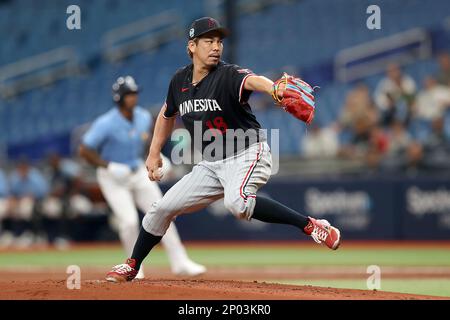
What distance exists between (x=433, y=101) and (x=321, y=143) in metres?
2.27

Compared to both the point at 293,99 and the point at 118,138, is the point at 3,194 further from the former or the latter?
the point at 293,99

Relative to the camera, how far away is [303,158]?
17188 millimetres

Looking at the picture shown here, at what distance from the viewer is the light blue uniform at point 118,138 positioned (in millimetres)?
10156

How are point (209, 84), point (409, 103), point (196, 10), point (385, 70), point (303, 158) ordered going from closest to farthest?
point (209, 84)
point (409, 103)
point (303, 158)
point (385, 70)
point (196, 10)

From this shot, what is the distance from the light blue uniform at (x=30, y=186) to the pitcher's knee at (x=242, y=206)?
38.6 feet

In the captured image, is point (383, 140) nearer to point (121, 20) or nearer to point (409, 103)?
point (409, 103)

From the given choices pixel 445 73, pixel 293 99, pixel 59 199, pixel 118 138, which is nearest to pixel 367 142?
pixel 445 73

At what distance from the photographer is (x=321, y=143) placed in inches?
670

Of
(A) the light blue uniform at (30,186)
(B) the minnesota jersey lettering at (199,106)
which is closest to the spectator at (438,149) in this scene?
(A) the light blue uniform at (30,186)

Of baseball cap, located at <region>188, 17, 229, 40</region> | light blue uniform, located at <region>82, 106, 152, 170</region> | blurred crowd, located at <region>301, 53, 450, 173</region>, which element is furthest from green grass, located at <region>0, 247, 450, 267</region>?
baseball cap, located at <region>188, 17, 229, 40</region>

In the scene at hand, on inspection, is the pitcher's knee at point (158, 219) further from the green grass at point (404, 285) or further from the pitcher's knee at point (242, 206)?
the green grass at point (404, 285)

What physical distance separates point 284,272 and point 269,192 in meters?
5.75

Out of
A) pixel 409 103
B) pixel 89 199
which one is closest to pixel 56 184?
pixel 89 199

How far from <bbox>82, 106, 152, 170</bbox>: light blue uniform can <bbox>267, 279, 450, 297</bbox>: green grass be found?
2.34 metres
